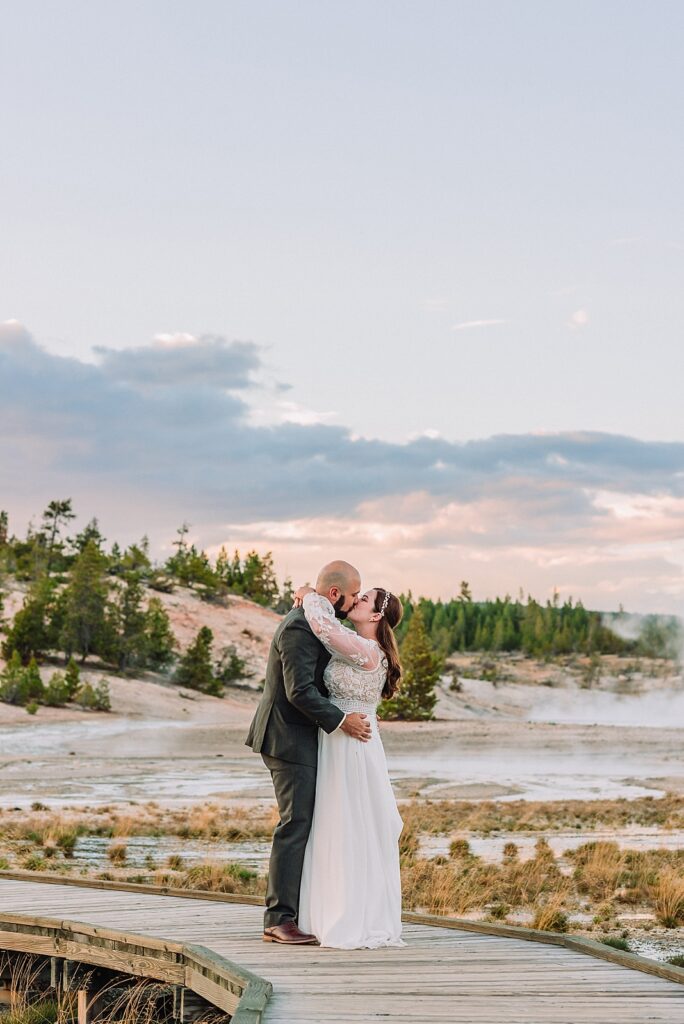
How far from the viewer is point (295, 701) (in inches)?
278

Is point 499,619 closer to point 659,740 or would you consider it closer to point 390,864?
point 659,740

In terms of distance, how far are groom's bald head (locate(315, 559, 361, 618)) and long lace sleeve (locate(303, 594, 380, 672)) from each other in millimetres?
61

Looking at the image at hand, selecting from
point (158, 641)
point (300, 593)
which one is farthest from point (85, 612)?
point (300, 593)

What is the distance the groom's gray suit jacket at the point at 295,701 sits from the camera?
7.05 meters

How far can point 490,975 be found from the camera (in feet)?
20.8

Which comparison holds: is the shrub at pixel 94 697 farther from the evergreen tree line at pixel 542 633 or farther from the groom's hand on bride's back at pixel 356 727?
the evergreen tree line at pixel 542 633

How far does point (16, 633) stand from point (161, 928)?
5842 centimetres

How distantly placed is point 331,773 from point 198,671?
62.6 m

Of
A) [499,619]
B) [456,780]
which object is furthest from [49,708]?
[499,619]

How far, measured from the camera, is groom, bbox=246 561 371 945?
278 inches

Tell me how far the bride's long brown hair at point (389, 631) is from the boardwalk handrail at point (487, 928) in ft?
5.28

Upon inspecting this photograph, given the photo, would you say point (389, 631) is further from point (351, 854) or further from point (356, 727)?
point (351, 854)

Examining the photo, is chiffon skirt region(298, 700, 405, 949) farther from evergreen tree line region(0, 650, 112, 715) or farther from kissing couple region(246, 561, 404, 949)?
evergreen tree line region(0, 650, 112, 715)

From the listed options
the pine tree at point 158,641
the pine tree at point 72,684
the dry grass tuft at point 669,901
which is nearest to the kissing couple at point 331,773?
the dry grass tuft at point 669,901
